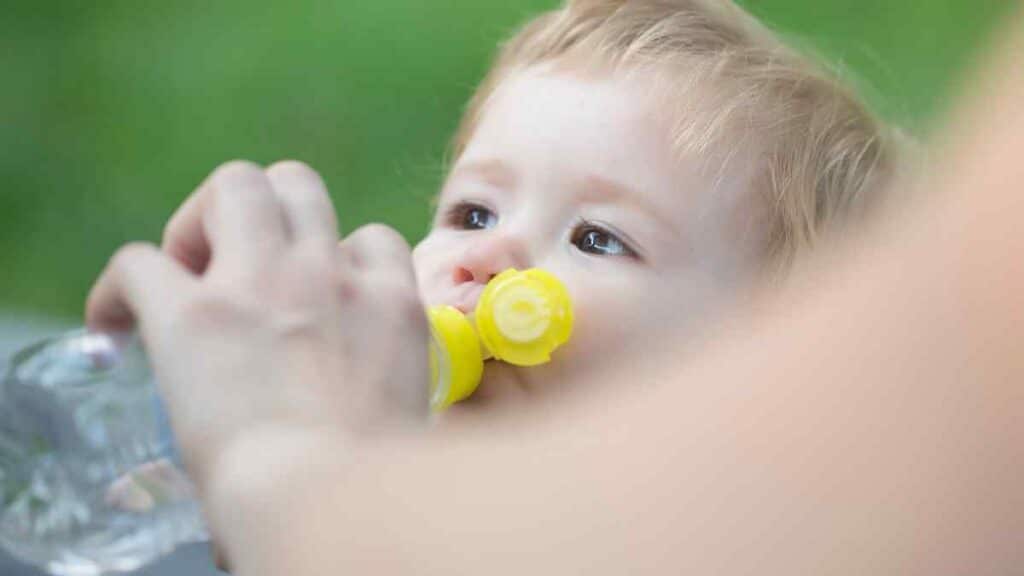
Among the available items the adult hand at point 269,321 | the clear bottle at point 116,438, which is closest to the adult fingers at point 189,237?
the adult hand at point 269,321

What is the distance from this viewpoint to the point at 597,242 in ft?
3.73

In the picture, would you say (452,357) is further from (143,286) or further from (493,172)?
(143,286)

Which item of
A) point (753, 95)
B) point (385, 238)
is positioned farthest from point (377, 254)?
point (753, 95)

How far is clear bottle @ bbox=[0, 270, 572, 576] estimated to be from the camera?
0.98 meters

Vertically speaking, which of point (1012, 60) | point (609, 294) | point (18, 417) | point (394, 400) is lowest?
point (18, 417)

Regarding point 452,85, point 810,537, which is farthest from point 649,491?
point 452,85

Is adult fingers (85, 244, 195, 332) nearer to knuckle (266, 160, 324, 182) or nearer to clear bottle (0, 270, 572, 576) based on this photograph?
knuckle (266, 160, 324, 182)

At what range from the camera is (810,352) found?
0.52 metres

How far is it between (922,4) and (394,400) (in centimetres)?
189

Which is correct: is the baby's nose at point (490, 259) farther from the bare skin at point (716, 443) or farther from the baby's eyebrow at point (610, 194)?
the bare skin at point (716, 443)

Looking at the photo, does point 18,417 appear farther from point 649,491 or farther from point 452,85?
point 452,85

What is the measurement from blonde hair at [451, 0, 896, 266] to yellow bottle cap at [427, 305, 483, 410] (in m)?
0.29

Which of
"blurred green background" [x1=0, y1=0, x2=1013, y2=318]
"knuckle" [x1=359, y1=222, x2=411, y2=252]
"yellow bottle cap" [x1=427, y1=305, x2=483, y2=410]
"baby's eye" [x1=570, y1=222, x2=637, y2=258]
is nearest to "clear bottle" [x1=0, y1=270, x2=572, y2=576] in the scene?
"yellow bottle cap" [x1=427, y1=305, x2=483, y2=410]

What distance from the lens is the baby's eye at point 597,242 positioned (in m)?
1.13
